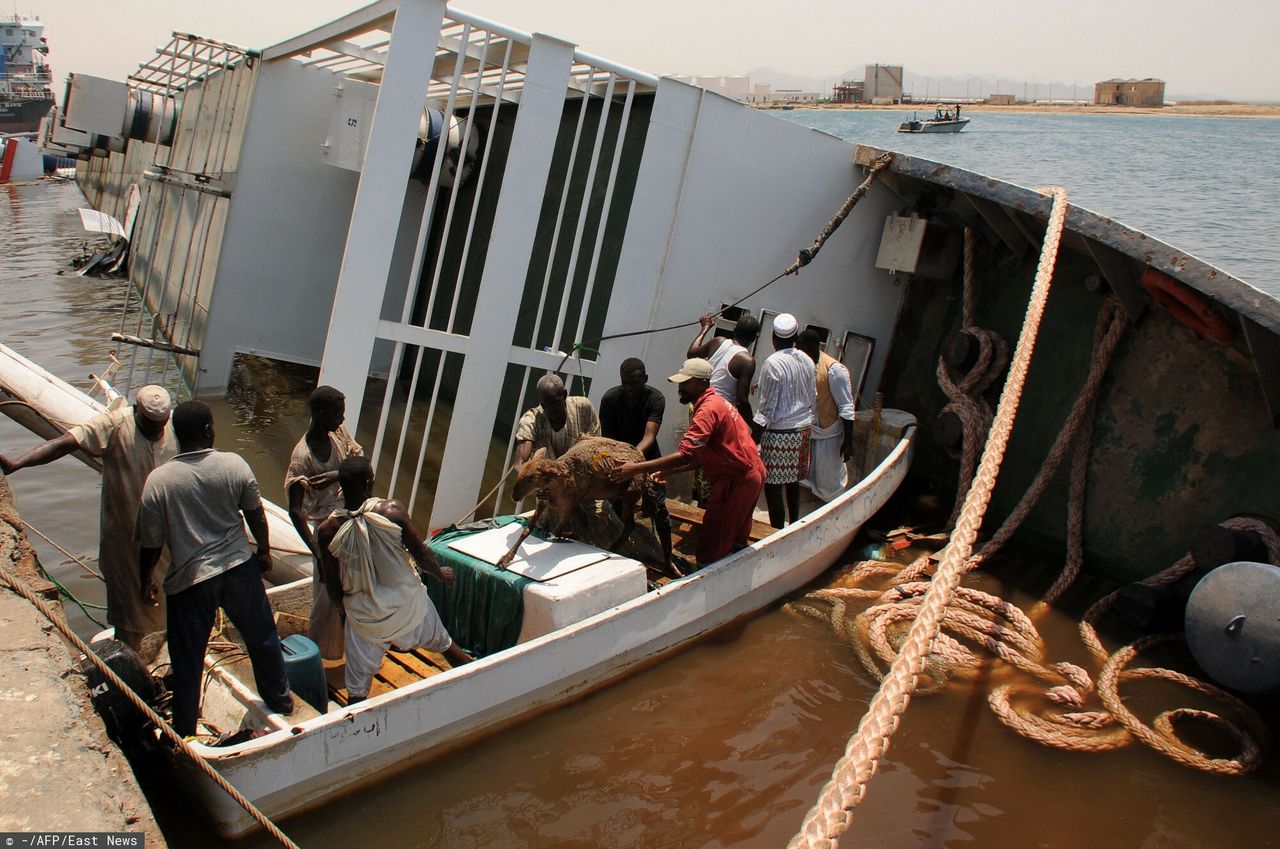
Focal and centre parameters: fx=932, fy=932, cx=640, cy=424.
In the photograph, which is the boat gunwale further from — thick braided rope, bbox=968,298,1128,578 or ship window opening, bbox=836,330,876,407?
ship window opening, bbox=836,330,876,407

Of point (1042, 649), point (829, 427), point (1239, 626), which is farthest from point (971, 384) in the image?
point (1239, 626)

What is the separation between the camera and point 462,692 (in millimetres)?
4809

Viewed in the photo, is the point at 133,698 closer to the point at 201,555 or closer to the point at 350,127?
the point at 201,555

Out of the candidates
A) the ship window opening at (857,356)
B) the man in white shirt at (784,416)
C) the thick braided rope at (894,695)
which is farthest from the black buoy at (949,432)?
the thick braided rope at (894,695)

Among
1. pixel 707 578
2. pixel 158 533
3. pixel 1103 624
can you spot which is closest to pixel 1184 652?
pixel 1103 624

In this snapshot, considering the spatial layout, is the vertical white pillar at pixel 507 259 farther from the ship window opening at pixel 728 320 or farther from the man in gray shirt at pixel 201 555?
the man in gray shirt at pixel 201 555

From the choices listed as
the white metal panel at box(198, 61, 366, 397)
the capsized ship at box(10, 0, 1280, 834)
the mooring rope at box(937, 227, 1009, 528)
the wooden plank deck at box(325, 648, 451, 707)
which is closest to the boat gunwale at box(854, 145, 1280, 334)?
the capsized ship at box(10, 0, 1280, 834)

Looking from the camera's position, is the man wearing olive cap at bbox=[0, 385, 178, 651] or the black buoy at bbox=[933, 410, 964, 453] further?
the black buoy at bbox=[933, 410, 964, 453]

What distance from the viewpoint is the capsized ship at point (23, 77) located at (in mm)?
57375

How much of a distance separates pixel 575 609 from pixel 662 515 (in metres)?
1.08

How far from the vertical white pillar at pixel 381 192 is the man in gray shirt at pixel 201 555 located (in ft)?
7.61

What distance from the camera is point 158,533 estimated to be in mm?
4215

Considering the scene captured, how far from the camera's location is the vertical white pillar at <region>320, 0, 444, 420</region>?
651 cm

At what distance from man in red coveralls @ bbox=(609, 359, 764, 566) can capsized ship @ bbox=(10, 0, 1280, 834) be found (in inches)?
11.8
